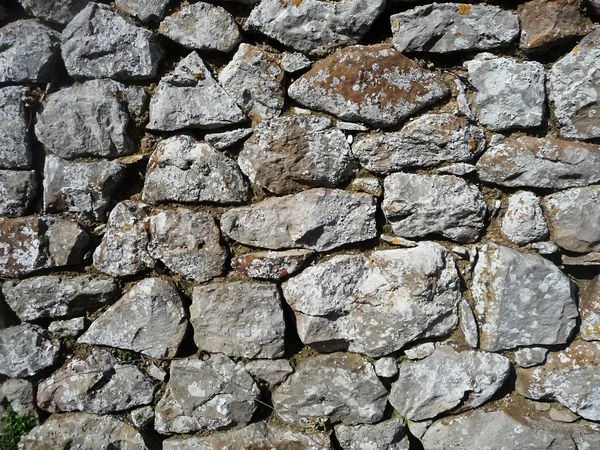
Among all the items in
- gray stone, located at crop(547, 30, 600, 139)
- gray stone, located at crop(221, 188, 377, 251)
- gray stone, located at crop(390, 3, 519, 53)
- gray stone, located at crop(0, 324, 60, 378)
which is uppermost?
gray stone, located at crop(390, 3, 519, 53)

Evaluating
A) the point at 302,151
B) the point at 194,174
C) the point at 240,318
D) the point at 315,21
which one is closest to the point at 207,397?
the point at 240,318

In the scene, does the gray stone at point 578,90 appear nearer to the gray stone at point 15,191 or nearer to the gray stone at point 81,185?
the gray stone at point 81,185

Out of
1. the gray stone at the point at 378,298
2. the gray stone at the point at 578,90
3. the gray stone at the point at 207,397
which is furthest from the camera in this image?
the gray stone at the point at 207,397

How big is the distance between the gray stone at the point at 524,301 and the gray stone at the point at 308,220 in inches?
19.7

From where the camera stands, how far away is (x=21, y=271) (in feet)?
6.41

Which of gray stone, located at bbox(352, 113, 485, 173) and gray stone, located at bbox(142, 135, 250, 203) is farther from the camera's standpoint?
gray stone, located at bbox(142, 135, 250, 203)

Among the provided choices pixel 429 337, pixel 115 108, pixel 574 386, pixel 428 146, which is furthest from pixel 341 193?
pixel 574 386

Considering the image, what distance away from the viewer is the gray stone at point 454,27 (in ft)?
5.71

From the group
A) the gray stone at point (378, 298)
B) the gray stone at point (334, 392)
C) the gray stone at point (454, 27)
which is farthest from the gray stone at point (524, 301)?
the gray stone at point (454, 27)

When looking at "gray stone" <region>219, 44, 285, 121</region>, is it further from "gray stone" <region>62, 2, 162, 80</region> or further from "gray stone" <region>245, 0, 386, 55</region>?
"gray stone" <region>62, 2, 162, 80</region>

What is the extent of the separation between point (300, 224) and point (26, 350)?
128 centimetres

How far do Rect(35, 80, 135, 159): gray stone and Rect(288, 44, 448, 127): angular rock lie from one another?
81cm

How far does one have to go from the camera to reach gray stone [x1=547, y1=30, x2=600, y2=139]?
1.72 m

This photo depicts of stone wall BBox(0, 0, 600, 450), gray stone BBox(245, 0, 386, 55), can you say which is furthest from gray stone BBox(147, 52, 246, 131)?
gray stone BBox(245, 0, 386, 55)
